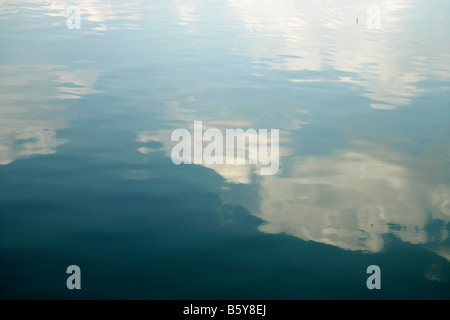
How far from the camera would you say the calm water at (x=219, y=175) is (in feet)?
20.5

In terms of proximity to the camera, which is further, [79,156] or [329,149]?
[329,149]

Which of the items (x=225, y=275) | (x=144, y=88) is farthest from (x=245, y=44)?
(x=225, y=275)

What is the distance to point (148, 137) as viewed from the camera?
34.3ft

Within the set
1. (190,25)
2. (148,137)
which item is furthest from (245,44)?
(148,137)

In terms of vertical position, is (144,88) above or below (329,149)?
above

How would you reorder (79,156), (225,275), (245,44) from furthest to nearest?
(245,44) < (79,156) < (225,275)

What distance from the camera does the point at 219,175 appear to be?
8.90m

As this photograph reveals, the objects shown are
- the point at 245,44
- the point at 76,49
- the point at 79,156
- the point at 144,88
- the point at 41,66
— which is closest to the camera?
the point at 79,156

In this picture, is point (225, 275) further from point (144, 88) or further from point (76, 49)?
point (76, 49)

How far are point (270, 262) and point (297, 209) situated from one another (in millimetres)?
1575

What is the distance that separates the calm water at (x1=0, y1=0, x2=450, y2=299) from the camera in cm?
625

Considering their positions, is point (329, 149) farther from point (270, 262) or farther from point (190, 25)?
point (190, 25)

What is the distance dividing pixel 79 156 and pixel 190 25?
16.1 metres
